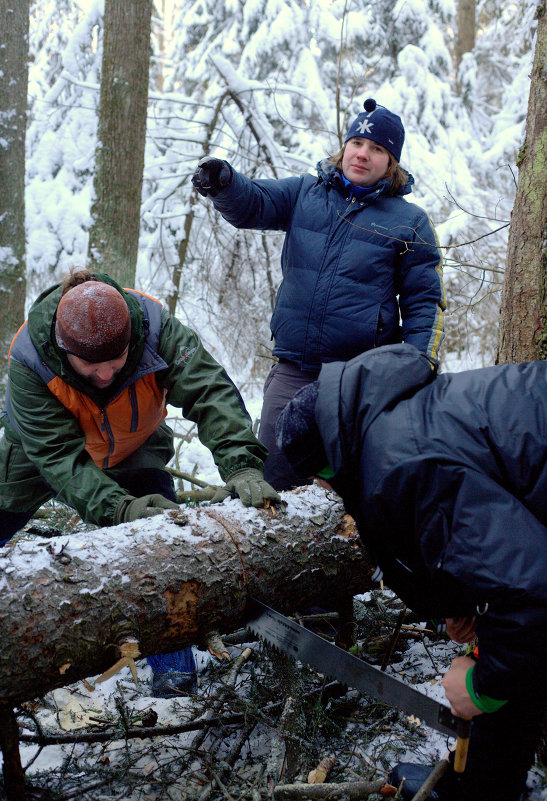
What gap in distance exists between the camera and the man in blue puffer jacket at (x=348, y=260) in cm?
295

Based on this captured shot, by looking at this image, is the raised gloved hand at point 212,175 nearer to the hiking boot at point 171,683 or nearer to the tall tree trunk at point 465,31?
the hiking boot at point 171,683

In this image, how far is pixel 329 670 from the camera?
2.19 metres

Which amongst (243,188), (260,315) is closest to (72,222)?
(260,315)

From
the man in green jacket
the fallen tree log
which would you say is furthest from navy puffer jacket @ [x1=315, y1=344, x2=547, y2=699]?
the man in green jacket

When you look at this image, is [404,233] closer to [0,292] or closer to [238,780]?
[238,780]

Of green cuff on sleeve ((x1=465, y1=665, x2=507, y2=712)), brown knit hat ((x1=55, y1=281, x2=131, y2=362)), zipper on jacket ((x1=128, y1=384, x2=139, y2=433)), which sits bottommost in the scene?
green cuff on sleeve ((x1=465, y1=665, x2=507, y2=712))

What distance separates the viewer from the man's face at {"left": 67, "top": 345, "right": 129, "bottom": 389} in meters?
2.51

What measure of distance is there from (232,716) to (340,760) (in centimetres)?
42

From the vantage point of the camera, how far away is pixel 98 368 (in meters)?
2.52

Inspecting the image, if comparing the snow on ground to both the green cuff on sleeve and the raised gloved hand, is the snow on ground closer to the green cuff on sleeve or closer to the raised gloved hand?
the green cuff on sleeve

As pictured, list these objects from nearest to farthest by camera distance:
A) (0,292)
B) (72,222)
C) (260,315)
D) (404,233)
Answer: (404,233) < (0,292) < (260,315) < (72,222)

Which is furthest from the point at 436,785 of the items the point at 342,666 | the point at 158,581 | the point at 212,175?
the point at 212,175

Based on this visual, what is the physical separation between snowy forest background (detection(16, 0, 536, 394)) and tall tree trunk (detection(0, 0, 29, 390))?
63cm

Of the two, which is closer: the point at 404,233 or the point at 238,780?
the point at 238,780
